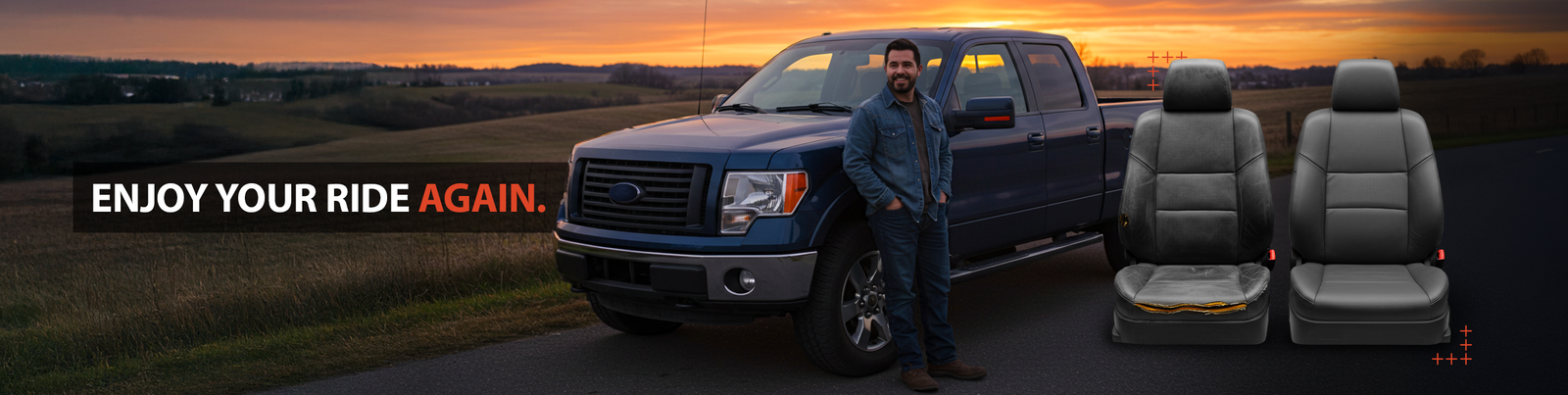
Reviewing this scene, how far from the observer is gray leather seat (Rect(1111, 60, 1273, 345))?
6.14m

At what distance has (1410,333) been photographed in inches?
209

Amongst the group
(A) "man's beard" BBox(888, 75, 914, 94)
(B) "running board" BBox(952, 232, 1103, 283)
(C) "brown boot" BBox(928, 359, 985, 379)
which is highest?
(A) "man's beard" BBox(888, 75, 914, 94)

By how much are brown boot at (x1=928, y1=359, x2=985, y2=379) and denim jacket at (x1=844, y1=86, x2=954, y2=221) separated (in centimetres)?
81

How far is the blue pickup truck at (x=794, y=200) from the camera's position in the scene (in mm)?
5406

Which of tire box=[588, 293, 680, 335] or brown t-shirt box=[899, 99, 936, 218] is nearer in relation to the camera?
brown t-shirt box=[899, 99, 936, 218]

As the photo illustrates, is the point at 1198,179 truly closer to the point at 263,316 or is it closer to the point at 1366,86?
the point at 1366,86

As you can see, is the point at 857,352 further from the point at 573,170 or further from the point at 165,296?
the point at 165,296

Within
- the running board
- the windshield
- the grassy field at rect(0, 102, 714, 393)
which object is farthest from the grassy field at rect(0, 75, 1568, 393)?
the running board

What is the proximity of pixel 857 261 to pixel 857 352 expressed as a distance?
472 mm

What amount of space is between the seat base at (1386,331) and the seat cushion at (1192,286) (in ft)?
1.26

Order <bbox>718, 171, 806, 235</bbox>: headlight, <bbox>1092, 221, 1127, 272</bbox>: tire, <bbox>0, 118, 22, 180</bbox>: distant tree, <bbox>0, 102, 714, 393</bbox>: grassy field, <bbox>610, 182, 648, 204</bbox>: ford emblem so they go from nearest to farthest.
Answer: <bbox>718, 171, 806, 235</bbox>: headlight < <bbox>610, 182, 648, 204</bbox>: ford emblem < <bbox>0, 102, 714, 393</bbox>: grassy field < <bbox>1092, 221, 1127, 272</bbox>: tire < <bbox>0, 118, 22, 180</bbox>: distant tree

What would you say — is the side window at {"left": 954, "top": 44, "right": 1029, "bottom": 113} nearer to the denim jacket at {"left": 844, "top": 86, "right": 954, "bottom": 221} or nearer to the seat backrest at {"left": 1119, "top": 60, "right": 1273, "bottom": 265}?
the seat backrest at {"left": 1119, "top": 60, "right": 1273, "bottom": 265}

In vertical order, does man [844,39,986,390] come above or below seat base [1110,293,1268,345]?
above

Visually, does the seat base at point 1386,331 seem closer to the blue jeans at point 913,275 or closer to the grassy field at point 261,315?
the blue jeans at point 913,275
